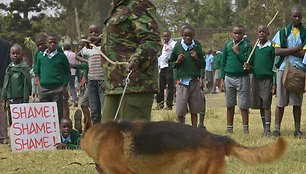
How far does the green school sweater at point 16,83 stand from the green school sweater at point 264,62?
397 cm

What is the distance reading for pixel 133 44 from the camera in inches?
239

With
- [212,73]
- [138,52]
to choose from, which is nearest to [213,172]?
[138,52]

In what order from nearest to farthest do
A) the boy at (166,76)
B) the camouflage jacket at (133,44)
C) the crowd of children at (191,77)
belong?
the camouflage jacket at (133,44)
the crowd of children at (191,77)
the boy at (166,76)

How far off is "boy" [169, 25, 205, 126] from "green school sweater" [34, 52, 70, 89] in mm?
1936

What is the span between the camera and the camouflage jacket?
589 cm

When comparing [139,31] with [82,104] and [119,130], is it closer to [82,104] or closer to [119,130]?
[119,130]

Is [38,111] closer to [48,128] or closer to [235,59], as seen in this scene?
[48,128]

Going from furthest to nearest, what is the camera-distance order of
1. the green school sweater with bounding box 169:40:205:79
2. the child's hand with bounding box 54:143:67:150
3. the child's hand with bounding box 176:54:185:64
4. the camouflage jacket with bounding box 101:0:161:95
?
the green school sweater with bounding box 169:40:205:79, the child's hand with bounding box 176:54:185:64, the child's hand with bounding box 54:143:67:150, the camouflage jacket with bounding box 101:0:161:95

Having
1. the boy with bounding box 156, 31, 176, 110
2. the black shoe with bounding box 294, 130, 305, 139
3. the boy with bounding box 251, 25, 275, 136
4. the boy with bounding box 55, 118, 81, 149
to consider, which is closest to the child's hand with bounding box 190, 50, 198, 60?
the boy with bounding box 251, 25, 275, 136

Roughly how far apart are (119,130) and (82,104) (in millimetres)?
6254

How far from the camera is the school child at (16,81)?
1079 centimetres

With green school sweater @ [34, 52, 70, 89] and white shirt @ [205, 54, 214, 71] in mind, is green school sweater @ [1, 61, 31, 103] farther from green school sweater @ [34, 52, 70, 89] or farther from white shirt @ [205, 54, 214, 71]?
white shirt @ [205, 54, 214, 71]

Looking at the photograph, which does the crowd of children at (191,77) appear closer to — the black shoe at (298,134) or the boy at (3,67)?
the black shoe at (298,134)

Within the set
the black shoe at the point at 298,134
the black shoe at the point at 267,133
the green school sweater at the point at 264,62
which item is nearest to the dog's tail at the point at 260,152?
the black shoe at the point at 298,134
